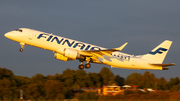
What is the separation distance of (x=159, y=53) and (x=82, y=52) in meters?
13.5

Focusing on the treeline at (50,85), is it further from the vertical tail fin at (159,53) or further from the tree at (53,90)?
the vertical tail fin at (159,53)

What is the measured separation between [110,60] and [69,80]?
39.3 metres

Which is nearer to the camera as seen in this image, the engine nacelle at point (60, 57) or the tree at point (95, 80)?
the engine nacelle at point (60, 57)

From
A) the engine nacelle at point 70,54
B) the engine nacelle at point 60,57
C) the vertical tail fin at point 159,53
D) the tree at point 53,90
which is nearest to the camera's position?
the engine nacelle at point 70,54

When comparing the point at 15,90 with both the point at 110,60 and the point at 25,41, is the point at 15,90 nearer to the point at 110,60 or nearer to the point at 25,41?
the point at 25,41

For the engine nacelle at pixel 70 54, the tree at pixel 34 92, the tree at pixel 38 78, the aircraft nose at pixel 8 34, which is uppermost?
the aircraft nose at pixel 8 34

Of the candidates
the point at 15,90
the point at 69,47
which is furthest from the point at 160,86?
the point at 69,47

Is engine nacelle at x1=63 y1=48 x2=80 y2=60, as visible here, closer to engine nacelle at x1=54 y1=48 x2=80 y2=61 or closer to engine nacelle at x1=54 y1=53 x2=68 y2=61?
engine nacelle at x1=54 y1=48 x2=80 y2=61

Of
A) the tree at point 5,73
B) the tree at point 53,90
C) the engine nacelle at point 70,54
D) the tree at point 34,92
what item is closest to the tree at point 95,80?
the tree at point 5,73

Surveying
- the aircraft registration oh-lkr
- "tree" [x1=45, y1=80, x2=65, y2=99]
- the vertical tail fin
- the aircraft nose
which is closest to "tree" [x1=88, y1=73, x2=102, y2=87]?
"tree" [x1=45, y1=80, x2=65, y2=99]

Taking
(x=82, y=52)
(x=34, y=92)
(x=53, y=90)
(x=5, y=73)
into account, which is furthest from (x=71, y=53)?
(x=5, y=73)

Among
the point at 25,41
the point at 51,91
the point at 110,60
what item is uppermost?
the point at 25,41

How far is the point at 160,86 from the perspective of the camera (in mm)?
79250

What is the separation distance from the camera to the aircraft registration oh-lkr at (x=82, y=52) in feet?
124
